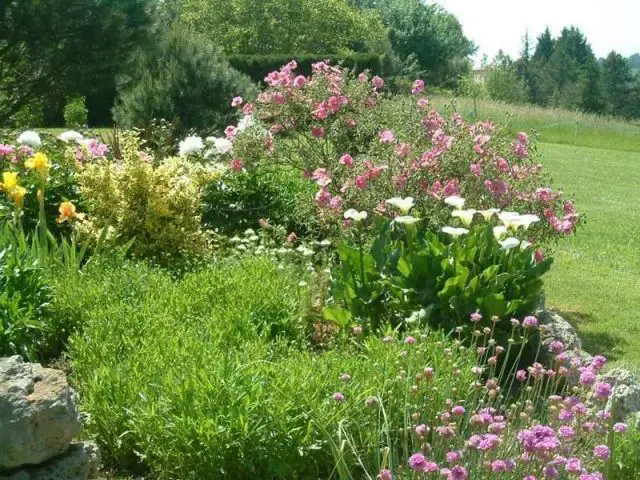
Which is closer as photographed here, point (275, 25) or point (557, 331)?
point (557, 331)

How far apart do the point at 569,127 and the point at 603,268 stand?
75.5 ft

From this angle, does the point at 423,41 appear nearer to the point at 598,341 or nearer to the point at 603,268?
the point at 603,268

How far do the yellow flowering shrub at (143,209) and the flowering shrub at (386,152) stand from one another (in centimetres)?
100

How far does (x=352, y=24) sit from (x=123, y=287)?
43670 mm

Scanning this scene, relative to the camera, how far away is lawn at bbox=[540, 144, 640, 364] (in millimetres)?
6891

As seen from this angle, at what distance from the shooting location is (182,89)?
611 inches

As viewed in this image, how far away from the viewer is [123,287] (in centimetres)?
521

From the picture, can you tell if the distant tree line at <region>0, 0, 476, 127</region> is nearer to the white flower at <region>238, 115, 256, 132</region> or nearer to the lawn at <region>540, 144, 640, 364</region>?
the lawn at <region>540, 144, 640, 364</region>

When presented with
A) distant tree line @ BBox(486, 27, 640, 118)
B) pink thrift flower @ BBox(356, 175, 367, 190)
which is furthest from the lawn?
distant tree line @ BBox(486, 27, 640, 118)

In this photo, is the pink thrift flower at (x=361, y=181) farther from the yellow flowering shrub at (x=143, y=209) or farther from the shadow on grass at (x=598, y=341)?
the shadow on grass at (x=598, y=341)

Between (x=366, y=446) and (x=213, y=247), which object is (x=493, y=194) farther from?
(x=366, y=446)

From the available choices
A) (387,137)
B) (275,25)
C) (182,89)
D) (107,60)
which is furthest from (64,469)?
(275,25)

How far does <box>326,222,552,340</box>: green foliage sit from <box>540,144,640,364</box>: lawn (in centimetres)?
155

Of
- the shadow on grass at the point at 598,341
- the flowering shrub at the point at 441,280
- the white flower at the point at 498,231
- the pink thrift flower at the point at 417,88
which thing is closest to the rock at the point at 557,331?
the flowering shrub at the point at 441,280
